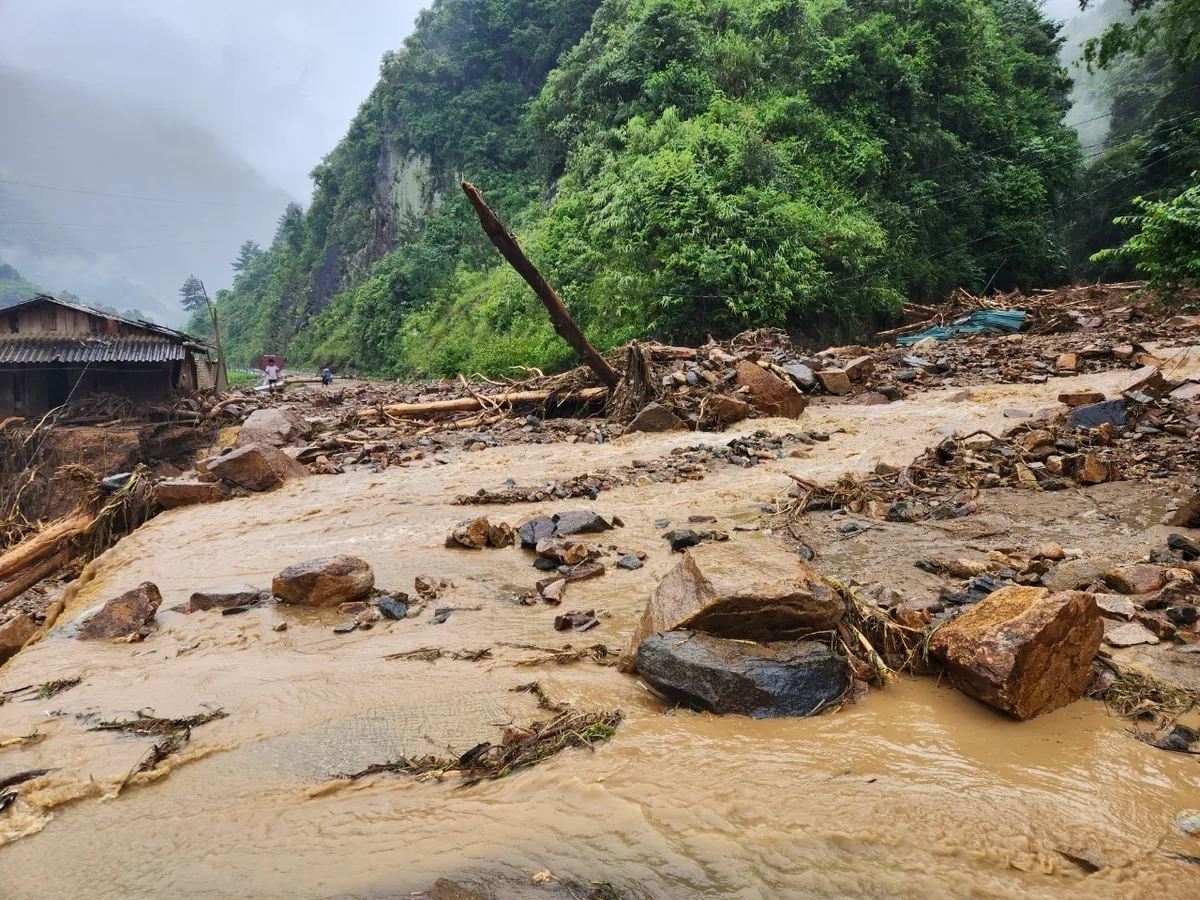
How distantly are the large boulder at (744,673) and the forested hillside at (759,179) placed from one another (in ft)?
46.3

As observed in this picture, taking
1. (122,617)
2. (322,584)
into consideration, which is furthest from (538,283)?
(122,617)

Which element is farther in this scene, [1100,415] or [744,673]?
[1100,415]

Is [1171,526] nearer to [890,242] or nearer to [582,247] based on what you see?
[582,247]

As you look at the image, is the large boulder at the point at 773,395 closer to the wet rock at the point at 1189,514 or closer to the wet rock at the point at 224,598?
the wet rock at the point at 1189,514

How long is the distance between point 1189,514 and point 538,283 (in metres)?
7.98

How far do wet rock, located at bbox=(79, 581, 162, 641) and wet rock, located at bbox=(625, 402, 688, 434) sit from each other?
6866mm

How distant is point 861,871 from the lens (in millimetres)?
1815

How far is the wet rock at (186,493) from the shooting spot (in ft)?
27.0

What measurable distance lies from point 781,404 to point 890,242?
542 inches

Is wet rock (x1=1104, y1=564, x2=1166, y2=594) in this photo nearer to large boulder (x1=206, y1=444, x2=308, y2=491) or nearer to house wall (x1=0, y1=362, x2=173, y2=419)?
large boulder (x1=206, y1=444, x2=308, y2=491)

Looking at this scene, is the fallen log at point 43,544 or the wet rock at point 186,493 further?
Answer: the wet rock at point 186,493

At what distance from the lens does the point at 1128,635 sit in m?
2.94

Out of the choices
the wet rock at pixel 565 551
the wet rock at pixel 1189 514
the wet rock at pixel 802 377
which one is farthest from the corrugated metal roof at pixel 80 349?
the wet rock at pixel 1189 514

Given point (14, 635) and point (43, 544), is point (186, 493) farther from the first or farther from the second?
point (14, 635)
